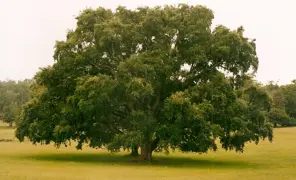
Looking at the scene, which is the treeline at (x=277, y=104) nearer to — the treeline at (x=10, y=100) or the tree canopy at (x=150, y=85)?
the treeline at (x=10, y=100)

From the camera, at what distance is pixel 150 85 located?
40.0 m

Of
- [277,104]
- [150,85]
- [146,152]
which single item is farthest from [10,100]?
[150,85]

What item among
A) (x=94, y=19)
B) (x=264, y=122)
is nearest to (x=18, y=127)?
(x=94, y=19)

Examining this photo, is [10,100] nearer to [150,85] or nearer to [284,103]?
[284,103]

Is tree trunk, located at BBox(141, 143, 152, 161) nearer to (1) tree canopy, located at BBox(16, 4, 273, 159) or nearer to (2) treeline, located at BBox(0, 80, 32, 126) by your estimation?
(1) tree canopy, located at BBox(16, 4, 273, 159)

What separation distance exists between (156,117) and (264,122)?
1109 cm

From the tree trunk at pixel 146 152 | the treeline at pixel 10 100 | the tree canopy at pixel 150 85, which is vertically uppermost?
the treeline at pixel 10 100

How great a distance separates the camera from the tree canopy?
40.8 m

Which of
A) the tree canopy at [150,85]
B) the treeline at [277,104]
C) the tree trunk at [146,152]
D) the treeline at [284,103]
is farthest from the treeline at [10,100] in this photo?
the tree trunk at [146,152]

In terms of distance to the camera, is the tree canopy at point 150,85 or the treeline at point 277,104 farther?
the treeline at point 277,104

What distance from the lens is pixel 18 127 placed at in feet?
163

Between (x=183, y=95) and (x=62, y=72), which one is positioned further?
(x=62, y=72)

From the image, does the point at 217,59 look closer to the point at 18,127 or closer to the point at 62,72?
the point at 62,72

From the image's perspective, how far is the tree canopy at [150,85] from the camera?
40.8 m
